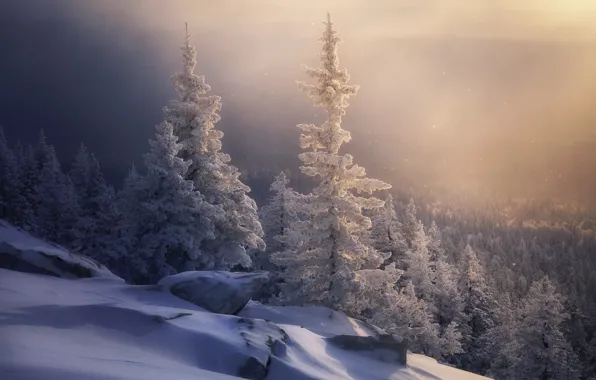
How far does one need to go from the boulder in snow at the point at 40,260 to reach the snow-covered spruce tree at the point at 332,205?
8.94 m

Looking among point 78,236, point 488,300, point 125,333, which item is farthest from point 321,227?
point 488,300

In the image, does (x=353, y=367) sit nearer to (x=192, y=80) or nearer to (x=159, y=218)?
(x=159, y=218)

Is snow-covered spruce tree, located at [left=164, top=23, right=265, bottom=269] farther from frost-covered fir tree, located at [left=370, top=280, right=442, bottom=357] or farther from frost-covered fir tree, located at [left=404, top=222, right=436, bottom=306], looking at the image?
frost-covered fir tree, located at [left=404, top=222, right=436, bottom=306]

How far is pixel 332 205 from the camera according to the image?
2086cm

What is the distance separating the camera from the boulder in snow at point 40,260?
48.3ft

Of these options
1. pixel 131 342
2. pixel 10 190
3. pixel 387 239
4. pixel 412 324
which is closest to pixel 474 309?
pixel 387 239

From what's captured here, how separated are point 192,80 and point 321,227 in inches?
411

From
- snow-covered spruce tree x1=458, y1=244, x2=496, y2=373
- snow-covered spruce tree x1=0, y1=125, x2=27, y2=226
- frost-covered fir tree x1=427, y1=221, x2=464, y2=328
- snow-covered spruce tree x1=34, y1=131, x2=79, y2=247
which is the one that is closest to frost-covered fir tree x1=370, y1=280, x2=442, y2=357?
frost-covered fir tree x1=427, y1=221, x2=464, y2=328

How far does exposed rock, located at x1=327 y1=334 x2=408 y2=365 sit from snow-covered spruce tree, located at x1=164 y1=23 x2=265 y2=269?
11.5 meters

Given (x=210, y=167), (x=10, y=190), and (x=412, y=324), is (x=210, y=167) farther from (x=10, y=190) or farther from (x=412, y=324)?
(x=10, y=190)

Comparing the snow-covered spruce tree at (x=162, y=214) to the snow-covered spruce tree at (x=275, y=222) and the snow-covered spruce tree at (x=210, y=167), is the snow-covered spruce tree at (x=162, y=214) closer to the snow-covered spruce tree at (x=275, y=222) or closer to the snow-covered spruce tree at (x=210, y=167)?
the snow-covered spruce tree at (x=210, y=167)

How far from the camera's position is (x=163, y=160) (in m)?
22.2

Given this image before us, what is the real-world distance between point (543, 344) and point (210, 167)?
84.4 ft

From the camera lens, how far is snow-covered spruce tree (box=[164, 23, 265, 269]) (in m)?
24.0
